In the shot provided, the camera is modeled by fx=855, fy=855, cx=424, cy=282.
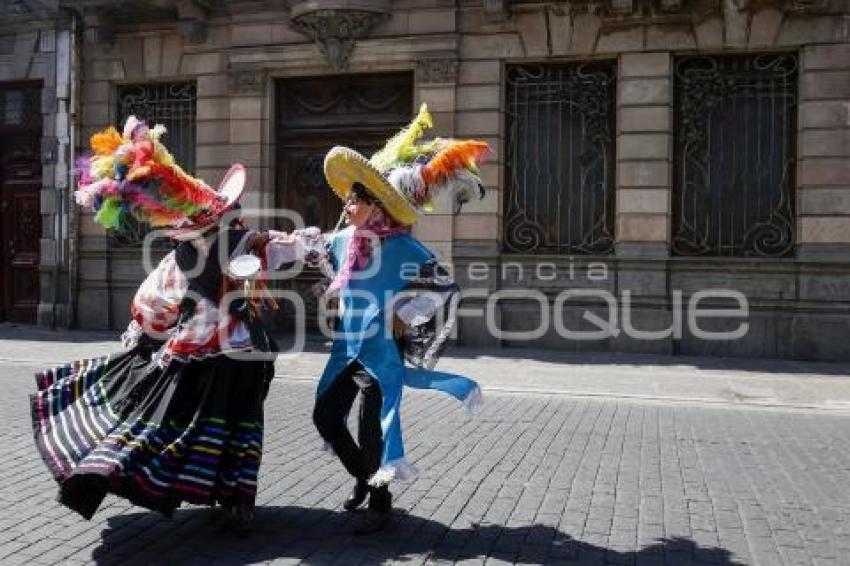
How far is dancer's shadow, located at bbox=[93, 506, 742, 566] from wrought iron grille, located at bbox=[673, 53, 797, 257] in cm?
857

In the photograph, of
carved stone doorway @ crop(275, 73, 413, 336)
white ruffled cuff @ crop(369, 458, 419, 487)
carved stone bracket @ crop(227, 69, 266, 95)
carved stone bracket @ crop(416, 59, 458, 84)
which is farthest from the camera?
carved stone bracket @ crop(227, 69, 266, 95)

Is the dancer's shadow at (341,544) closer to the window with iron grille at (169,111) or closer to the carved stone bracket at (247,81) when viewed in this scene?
the carved stone bracket at (247,81)

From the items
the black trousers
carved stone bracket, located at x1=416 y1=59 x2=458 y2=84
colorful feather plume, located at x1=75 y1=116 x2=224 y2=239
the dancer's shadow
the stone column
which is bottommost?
the dancer's shadow

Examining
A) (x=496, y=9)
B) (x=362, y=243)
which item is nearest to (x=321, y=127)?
(x=496, y=9)

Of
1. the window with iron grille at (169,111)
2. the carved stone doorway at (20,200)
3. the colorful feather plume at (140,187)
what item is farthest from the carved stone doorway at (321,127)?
the colorful feather plume at (140,187)

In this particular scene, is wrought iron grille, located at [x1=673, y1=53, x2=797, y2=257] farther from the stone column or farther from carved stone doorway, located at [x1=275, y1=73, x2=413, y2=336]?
carved stone doorway, located at [x1=275, y1=73, x2=413, y2=336]

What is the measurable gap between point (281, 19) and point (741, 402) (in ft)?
29.4

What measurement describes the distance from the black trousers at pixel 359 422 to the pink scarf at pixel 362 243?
45cm

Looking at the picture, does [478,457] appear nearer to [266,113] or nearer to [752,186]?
[752,186]

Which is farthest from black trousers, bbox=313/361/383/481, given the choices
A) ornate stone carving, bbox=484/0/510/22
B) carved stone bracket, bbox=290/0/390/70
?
carved stone bracket, bbox=290/0/390/70

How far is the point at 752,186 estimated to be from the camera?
39.2 feet

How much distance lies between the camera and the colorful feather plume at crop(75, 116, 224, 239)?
4176 mm

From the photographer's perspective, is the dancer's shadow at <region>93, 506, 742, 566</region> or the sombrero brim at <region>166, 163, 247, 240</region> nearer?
the dancer's shadow at <region>93, 506, 742, 566</region>

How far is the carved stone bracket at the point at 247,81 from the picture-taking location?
13.5 m
